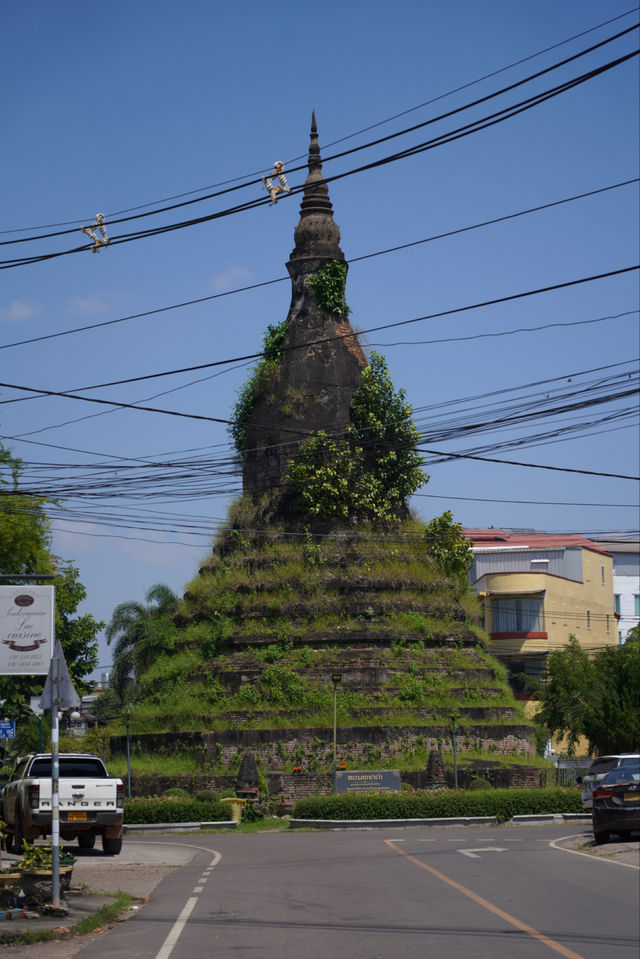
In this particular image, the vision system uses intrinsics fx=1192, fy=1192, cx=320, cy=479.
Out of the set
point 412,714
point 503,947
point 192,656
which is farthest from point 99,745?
point 503,947

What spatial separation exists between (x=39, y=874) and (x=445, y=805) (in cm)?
1972

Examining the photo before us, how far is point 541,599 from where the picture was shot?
208 ft

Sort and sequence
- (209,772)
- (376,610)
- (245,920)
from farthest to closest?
(376,610) → (209,772) → (245,920)

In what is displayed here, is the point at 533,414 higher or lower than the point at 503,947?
higher

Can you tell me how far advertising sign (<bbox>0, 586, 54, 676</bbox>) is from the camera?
67.1ft

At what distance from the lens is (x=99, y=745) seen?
151ft

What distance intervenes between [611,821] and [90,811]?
942 centimetres

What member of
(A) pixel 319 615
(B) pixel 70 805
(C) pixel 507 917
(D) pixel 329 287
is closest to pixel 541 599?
(A) pixel 319 615

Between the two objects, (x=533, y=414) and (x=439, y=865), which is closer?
(x=439, y=865)

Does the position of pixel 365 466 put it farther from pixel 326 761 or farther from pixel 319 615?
pixel 326 761

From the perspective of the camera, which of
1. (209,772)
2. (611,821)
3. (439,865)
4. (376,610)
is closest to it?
(439,865)

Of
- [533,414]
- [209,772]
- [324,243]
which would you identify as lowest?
[209,772]

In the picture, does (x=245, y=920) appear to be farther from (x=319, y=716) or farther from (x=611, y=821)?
(x=319, y=716)

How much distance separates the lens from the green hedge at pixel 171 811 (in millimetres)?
33750
